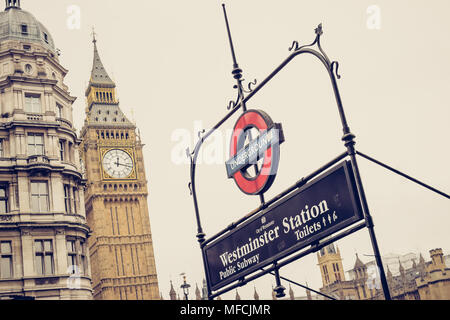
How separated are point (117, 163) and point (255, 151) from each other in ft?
301

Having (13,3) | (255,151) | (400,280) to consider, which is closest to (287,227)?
(255,151)

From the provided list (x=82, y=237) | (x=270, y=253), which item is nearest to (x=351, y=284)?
(x=82, y=237)

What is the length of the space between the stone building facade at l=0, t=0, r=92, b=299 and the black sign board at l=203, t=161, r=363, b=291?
2595 centimetres

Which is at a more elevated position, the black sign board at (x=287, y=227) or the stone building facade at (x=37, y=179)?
the stone building facade at (x=37, y=179)

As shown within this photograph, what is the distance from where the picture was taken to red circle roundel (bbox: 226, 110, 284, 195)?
7008mm

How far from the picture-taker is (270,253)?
6844mm

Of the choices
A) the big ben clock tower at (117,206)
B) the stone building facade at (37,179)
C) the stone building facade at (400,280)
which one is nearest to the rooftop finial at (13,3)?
the stone building facade at (37,179)

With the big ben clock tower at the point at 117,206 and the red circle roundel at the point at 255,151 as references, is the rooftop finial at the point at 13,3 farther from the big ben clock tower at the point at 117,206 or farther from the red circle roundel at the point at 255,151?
the big ben clock tower at the point at 117,206

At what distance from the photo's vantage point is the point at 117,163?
9725 centimetres

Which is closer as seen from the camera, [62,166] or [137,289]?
[62,166]

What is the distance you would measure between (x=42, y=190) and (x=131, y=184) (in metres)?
61.4

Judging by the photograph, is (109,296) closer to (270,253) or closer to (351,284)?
(351,284)

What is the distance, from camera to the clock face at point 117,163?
315 feet

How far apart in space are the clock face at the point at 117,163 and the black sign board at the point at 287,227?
89.8 metres
